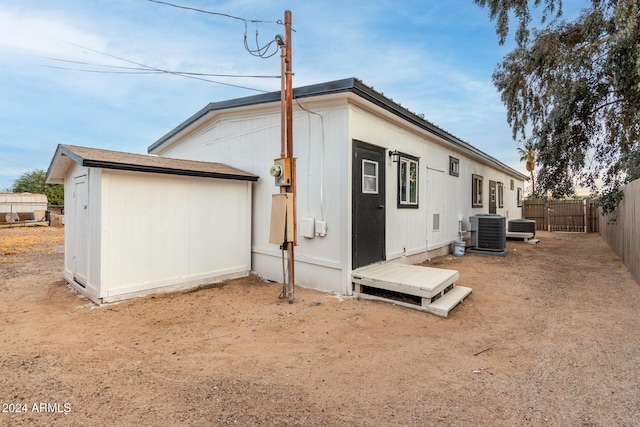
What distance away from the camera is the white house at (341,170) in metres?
5.02

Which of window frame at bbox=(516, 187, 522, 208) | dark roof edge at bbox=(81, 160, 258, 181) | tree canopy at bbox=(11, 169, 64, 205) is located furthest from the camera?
tree canopy at bbox=(11, 169, 64, 205)

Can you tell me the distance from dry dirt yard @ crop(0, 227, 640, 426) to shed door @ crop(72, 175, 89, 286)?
371 mm

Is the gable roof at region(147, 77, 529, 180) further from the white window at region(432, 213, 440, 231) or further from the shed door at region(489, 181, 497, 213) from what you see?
the shed door at region(489, 181, 497, 213)

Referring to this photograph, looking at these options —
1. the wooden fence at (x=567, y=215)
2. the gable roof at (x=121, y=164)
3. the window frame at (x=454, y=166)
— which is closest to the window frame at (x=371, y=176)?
the gable roof at (x=121, y=164)

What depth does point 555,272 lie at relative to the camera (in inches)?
268

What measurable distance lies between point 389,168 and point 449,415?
448 cm

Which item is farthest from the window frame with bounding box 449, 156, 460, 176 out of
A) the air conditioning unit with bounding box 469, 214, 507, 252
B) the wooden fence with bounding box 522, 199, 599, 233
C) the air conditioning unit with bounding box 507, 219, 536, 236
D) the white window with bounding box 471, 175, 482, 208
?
the wooden fence with bounding box 522, 199, 599, 233

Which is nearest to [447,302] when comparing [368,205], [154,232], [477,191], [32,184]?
[368,205]

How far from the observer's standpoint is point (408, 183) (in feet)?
22.2

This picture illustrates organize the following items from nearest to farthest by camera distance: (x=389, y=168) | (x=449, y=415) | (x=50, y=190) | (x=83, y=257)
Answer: (x=449, y=415), (x=83, y=257), (x=389, y=168), (x=50, y=190)

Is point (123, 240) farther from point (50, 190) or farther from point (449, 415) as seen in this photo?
point (50, 190)

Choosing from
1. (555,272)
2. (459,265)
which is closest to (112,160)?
(459,265)

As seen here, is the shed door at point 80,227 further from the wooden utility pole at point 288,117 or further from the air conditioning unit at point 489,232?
the air conditioning unit at point 489,232

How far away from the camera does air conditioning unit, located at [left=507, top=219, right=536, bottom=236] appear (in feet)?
39.9
